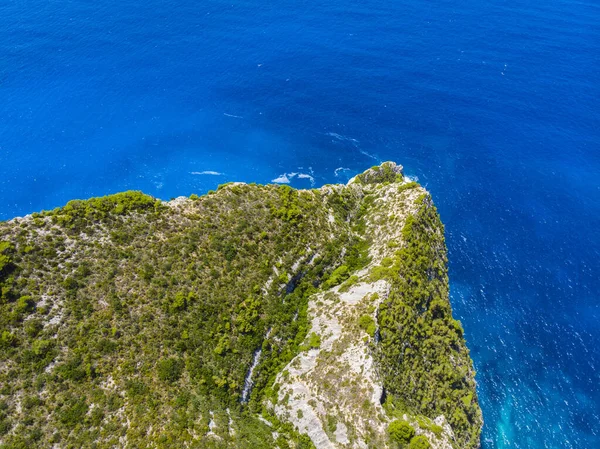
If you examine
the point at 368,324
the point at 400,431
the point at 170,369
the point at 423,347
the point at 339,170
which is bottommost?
the point at 423,347

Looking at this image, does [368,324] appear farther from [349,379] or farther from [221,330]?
[221,330]

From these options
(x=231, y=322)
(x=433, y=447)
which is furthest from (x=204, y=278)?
(x=433, y=447)

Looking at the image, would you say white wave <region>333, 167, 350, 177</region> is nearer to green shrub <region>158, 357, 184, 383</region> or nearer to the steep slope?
the steep slope

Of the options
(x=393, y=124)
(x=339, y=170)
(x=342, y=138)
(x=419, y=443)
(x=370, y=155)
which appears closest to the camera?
(x=419, y=443)

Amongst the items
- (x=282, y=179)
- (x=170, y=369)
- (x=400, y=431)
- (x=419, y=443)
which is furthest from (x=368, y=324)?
(x=282, y=179)

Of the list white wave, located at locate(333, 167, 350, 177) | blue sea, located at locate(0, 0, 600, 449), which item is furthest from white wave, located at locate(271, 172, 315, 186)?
white wave, located at locate(333, 167, 350, 177)

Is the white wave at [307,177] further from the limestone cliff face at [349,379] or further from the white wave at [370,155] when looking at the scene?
the limestone cliff face at [349,379]
